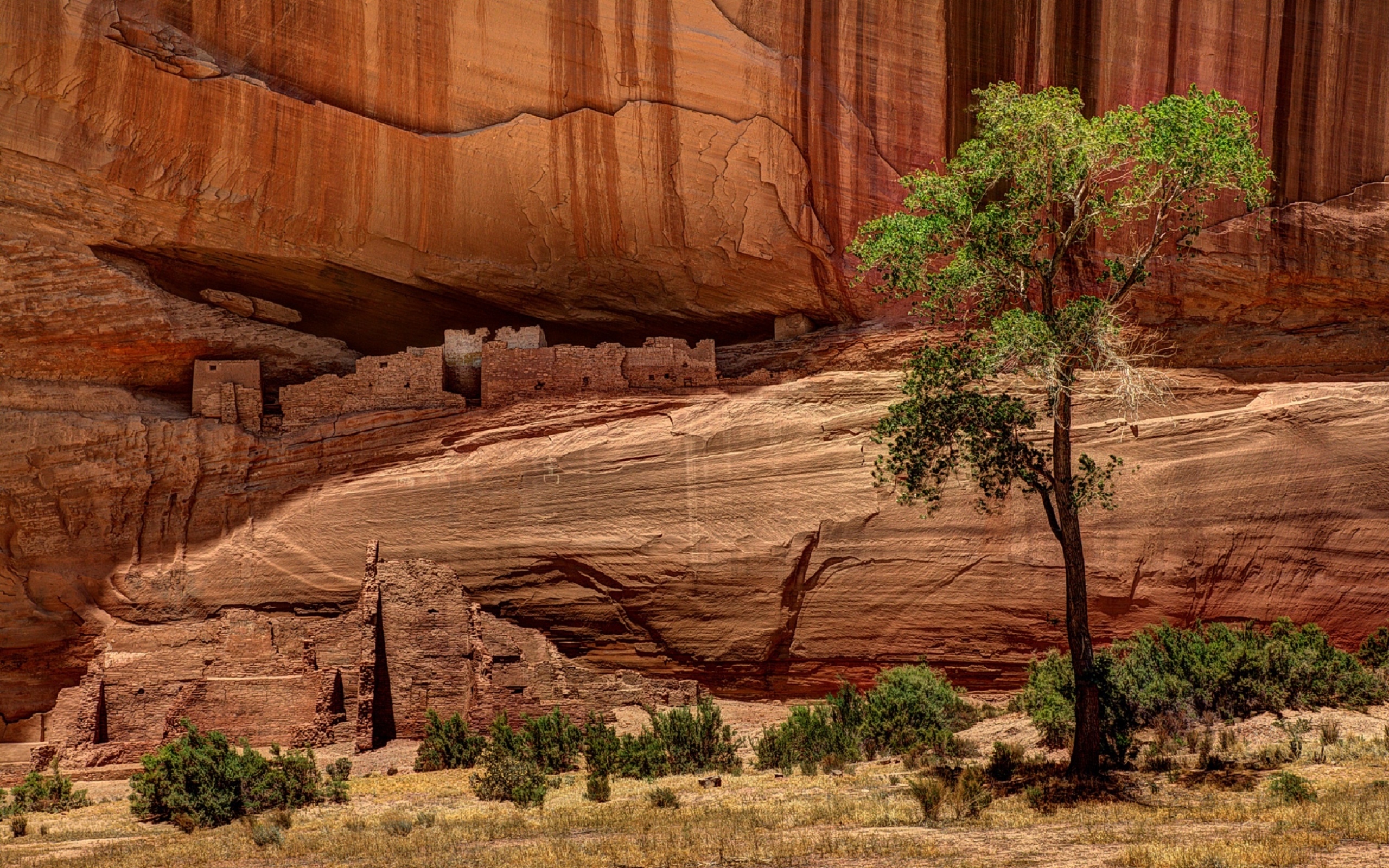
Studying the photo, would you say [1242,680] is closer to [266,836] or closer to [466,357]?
[266,836]

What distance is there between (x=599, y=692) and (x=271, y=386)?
806 centimetres

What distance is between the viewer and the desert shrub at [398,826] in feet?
46.0

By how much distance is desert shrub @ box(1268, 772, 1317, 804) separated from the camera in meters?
13.0

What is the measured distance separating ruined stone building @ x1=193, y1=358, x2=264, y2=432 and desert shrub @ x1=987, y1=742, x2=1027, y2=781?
12148 millimetres

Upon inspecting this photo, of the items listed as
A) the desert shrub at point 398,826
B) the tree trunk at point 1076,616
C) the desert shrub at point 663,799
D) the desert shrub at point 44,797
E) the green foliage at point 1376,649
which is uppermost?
the tree trunk at point 1076,616

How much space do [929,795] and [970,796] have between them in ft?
1.52

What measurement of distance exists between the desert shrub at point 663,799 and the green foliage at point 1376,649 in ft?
29.5

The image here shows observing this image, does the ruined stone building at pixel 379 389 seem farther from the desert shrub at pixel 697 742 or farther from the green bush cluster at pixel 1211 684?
the green bush cluster at pixel 1211 684

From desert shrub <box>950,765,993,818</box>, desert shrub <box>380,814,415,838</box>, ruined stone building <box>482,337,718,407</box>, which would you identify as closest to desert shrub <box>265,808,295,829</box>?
desert shrub <box>380,814,415,838</box>

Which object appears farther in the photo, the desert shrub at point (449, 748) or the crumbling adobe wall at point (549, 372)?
the crumbling adobe wall at point (549, 372)

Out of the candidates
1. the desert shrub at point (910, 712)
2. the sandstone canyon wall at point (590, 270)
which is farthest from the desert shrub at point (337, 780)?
the desert shrub at point (910, 712)

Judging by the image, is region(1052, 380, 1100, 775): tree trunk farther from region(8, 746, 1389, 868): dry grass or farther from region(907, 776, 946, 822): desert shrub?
region(907, 776, 946, 822): desert shrub

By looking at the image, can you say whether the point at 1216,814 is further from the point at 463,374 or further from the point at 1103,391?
the point at 463,374

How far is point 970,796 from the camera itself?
14.1m
